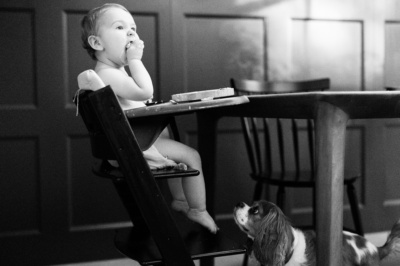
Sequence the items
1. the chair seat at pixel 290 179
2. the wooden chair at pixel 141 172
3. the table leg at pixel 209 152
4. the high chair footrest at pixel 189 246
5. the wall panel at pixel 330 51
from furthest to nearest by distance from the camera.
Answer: the wall panel at pixel 330 51 < the chair seat at pixel 290 179 < the table leg at pixel 209 152 < the high chair footrest at pixel 189 246 < the wooden chair at pixel 141 172

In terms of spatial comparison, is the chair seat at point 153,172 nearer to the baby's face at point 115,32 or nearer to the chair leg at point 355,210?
the baby's face at point 115,32

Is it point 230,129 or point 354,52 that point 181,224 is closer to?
point 230,129

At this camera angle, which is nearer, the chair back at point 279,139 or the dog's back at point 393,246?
the dog's back at point 393,246

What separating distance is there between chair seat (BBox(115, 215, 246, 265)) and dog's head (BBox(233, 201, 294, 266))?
9 centimetres

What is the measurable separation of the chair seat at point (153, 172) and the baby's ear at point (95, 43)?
0.36m

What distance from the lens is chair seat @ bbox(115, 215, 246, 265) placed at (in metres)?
1.42

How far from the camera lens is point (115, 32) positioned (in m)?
1.54

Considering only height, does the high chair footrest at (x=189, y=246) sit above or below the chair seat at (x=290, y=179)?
below

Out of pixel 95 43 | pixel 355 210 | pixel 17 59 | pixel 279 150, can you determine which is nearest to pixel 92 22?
pixel 95 43

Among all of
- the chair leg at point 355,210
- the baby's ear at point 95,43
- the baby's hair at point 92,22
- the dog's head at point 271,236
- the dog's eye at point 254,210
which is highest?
the baby's hair at point 92,22

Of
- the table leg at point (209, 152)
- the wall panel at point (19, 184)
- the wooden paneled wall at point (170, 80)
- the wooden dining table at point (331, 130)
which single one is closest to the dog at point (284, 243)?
the wooden dining table at point (331, 130)

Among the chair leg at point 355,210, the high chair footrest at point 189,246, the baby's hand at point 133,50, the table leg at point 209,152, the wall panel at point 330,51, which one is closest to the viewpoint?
the high chair footrest at point 189,246

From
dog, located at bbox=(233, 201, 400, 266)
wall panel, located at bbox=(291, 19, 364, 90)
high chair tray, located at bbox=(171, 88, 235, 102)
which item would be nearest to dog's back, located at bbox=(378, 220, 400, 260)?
dog, located at bbox=(233, 201, 400, 266)

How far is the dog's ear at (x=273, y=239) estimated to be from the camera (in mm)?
1569
